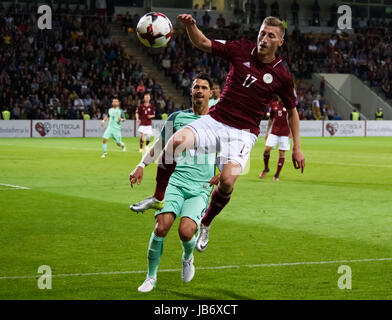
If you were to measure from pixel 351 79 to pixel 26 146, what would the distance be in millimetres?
29133

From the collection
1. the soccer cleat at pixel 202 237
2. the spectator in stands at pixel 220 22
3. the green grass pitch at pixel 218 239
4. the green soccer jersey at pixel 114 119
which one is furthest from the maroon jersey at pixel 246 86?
the spectator in stands at pixel 220 22

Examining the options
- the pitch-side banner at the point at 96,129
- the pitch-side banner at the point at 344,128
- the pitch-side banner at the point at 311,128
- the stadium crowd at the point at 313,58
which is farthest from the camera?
the stadium crowd at the point at 313,58

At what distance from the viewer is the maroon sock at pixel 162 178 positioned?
782 cm

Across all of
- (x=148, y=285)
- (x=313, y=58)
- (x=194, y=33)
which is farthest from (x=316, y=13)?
(x=148, y=285)

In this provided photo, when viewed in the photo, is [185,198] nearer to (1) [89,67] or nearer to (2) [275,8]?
(1) [89,67]

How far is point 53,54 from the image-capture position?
41.6 meters

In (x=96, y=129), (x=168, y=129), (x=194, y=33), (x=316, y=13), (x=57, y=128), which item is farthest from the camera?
(x=316, y=13)

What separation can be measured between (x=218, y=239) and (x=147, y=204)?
2861 millimetres

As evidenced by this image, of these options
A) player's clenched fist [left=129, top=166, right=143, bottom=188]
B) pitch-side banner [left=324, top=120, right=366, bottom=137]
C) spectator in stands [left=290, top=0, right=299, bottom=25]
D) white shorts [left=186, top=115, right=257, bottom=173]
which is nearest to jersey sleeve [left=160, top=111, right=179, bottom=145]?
white shorts [left=186, top=115, right=257, bottom=173]

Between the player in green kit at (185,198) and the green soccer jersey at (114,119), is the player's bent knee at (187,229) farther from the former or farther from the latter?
the green soccer jersey at (114,119)

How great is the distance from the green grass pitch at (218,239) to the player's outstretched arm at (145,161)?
1.11 meters

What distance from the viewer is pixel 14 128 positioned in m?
38.4

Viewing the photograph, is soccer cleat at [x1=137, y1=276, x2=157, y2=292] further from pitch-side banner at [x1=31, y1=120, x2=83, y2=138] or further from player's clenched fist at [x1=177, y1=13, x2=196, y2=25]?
pitch-side banner at [x1=31, y1=120, x2=83, y2=138]

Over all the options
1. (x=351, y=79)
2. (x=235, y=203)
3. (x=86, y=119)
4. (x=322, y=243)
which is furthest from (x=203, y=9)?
(x=322, y=243)
